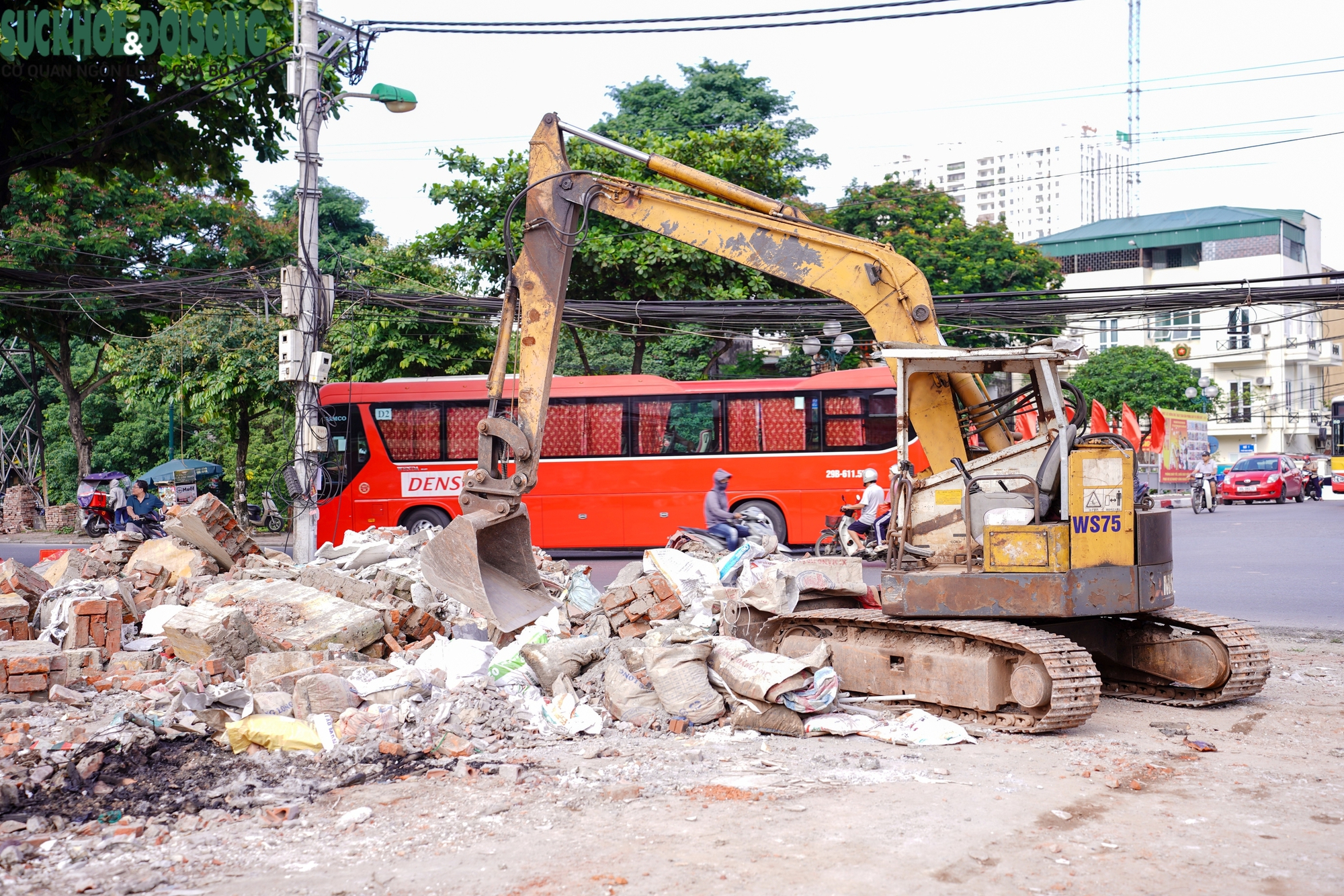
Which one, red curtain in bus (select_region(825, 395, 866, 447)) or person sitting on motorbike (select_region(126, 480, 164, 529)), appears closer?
person sitting on motorbike (select_region(126, 480, 164, 529))

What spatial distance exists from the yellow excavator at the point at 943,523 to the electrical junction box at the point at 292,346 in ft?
17.5

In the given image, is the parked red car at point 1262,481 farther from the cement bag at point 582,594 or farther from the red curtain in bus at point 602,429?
the cement bag at point 582,594

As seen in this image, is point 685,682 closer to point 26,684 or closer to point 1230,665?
point 1230,665

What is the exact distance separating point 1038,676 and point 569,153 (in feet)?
55.4

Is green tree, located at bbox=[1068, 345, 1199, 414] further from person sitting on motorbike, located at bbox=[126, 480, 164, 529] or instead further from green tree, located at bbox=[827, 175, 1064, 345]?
person sitting on motorbike, located at bbox=[126, 480, 164, 529]

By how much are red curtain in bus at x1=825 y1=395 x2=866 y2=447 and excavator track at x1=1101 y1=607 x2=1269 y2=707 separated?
10.2m

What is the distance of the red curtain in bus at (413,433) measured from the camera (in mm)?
19188

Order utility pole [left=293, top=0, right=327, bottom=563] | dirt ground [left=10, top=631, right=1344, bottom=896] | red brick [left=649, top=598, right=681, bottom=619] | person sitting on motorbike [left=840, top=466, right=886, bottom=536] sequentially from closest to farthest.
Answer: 1. dirt ground [left=10, top=631, right=1344, bottom=896]
2. red brick [left=649, top=598, right=681, bottom=619]
3. utility pole [left=293, top=0, right=327, bottom=563]
4. person sitting on motorbike [left=840, top=466, right=886, bottom=536]

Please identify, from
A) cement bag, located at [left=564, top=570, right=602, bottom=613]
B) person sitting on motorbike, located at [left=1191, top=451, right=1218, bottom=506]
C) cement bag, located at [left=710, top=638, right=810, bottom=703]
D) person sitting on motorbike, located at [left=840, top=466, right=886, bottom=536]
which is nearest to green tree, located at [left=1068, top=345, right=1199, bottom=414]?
person sitting on motorbike, located at [left=1191, top=451, right=1218, bottom=506]

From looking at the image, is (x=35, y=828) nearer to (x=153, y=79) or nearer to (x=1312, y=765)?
(x=1312, y=765)

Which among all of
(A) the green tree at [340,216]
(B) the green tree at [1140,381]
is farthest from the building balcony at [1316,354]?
(A) the green tree at [340,216]

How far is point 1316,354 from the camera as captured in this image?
6400cm

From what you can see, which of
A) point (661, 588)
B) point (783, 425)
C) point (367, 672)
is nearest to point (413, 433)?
point (783, 425)

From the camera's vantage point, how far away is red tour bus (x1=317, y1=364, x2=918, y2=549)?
59.1 feet
